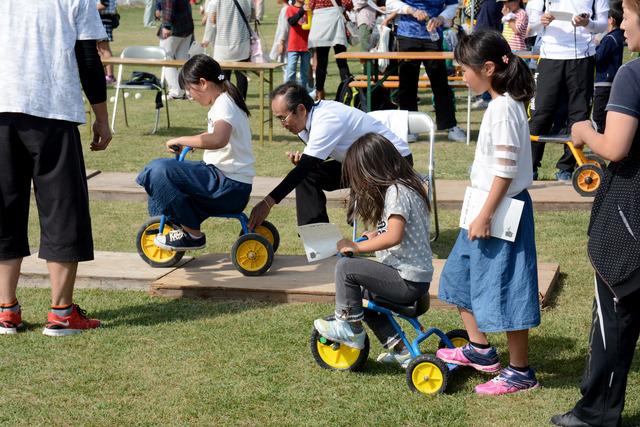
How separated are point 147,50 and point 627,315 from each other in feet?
31.7

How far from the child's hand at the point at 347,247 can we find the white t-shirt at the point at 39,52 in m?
1.54

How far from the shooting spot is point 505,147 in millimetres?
3984

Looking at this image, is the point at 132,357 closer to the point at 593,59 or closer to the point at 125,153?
the point at 593,59

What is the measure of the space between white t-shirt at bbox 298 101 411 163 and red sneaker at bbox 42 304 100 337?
4.82 feet

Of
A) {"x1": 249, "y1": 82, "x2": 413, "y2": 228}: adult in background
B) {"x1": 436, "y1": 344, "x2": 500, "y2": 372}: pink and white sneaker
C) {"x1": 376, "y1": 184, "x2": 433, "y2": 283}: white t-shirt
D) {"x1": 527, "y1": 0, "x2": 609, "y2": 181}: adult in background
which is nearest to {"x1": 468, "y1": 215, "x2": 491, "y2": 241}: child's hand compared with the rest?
{"x1": 376, "y1": 184, "x2": 433, "y2": 283}: white t-shirt

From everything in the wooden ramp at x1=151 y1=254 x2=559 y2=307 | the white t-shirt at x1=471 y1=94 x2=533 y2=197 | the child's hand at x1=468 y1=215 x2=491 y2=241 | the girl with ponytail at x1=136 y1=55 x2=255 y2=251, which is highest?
the white t-shirt at x1=471 y1=94 x2=533 y2=197

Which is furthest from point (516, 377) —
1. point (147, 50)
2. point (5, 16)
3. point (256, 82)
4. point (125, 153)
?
point (256, 82)

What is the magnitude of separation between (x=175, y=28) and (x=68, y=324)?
9.62 meters

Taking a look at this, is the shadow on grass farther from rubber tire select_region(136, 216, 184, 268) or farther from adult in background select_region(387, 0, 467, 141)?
adult in background select_region(387, 0, 467, 141)

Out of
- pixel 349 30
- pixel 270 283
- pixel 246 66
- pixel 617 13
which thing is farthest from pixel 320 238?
pixel 349 30

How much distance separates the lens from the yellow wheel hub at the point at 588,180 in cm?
796

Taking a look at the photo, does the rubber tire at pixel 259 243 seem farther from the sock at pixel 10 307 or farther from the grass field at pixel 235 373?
the sock at pixel 10 307

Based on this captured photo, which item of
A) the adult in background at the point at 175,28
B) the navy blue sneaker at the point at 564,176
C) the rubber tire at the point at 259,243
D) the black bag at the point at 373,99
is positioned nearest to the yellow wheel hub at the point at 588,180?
the navy blue sneaker at the point at 564,176

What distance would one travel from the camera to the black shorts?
16.0ft
